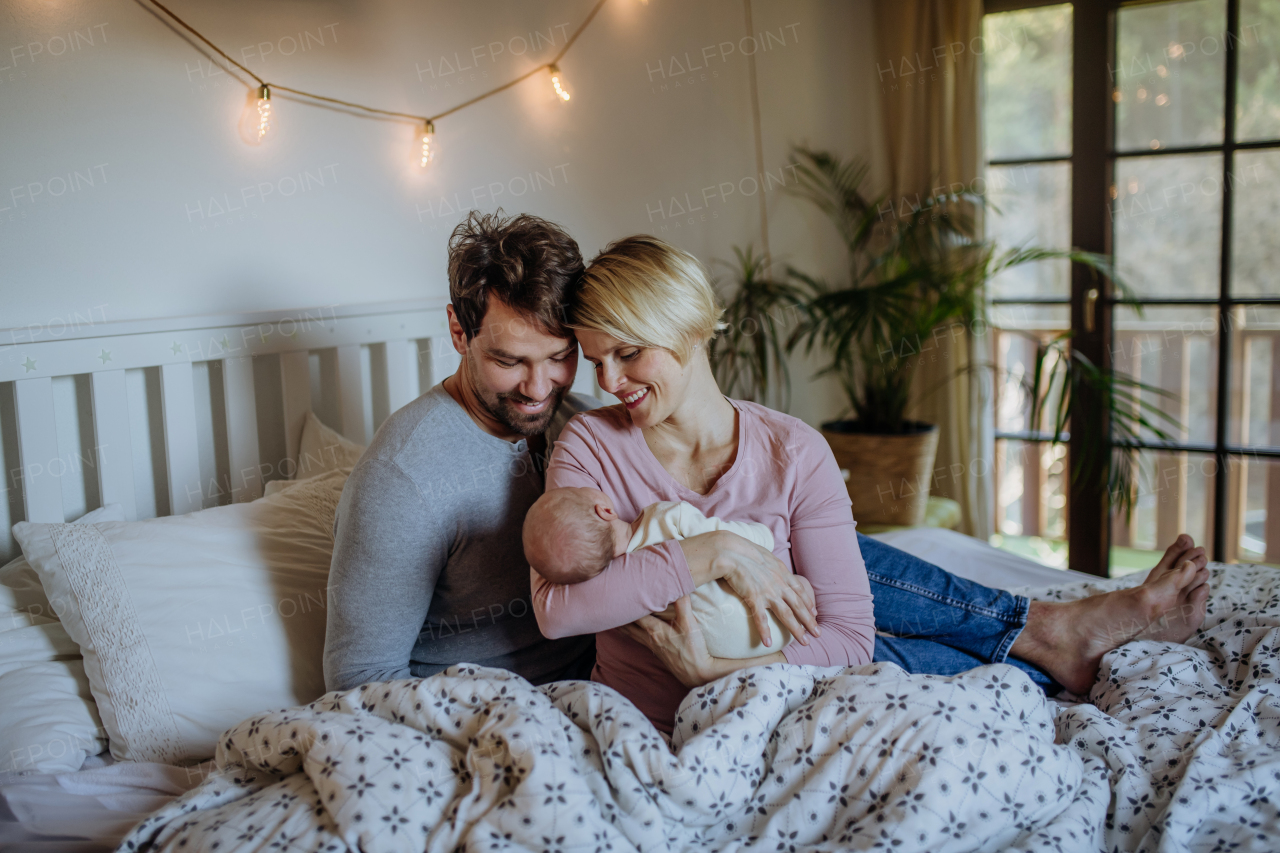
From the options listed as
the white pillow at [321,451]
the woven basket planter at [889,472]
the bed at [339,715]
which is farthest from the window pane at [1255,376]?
the white pillow at [321,451]

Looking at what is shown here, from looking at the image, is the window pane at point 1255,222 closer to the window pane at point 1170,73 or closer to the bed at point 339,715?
the window pane at point 1170,73

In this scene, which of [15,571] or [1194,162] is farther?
[1194,162]

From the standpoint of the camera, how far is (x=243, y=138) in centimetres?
189

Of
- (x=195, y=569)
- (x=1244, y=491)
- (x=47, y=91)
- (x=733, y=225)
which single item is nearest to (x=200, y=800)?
(x=195, y=569)

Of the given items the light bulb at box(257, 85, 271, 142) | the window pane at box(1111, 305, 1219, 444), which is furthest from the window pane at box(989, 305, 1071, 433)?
the light bulb at box(257, 85, 271, 142)

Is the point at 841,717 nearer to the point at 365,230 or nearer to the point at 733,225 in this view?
the point at 365,230

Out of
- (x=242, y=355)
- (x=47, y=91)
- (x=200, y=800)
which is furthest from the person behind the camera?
(x=242, y=355)

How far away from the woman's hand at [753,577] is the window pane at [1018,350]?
2.32 meters

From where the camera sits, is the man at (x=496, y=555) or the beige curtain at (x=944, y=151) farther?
the beige curtain at (x=944, y=151)

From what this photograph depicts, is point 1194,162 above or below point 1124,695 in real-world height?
above

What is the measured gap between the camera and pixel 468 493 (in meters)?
1.55

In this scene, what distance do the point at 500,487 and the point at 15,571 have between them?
0.79 m

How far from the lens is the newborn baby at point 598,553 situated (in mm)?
1360

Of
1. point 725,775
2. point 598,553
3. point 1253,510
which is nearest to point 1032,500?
point 1253,510
